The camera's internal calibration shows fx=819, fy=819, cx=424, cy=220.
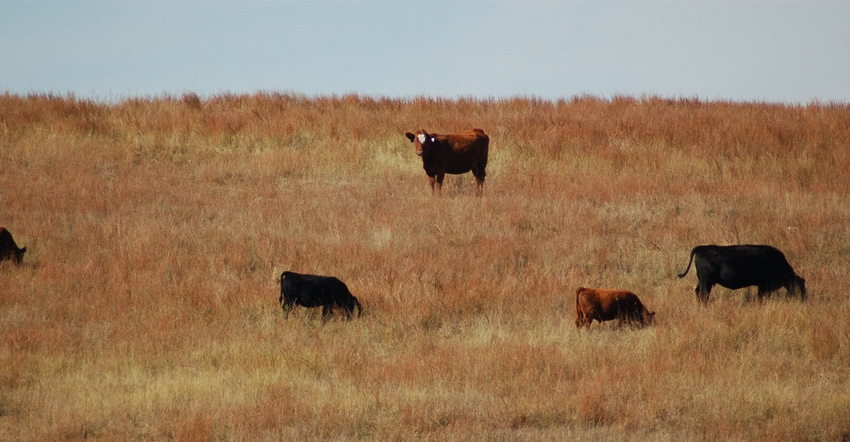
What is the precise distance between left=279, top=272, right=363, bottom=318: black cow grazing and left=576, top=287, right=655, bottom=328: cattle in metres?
2.45

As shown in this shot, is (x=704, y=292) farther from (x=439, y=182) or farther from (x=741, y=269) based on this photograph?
(x=439, y=182)

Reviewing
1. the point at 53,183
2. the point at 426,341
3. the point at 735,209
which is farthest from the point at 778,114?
the point at 53,183

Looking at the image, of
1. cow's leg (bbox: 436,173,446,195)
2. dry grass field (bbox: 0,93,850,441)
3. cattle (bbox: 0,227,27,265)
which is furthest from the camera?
cow's leg (bbox: 436,173,446,195)

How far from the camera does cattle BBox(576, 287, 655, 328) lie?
27.2ft

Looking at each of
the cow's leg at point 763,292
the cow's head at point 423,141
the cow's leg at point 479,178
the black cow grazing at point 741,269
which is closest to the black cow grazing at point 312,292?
the black cow grazing at point 741,269

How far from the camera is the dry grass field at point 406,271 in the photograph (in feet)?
20.4

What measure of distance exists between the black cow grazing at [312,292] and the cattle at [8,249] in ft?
12.3

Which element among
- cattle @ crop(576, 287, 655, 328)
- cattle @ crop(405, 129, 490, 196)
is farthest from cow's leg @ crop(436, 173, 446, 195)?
cattle @ crop(576, 287, 655, 328)

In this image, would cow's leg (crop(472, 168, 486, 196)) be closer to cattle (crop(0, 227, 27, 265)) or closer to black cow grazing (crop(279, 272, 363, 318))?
black cow grazing (crop(279, 272, 363, 318))

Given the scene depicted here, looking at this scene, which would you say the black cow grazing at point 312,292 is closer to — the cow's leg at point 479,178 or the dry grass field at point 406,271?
the dry grass field at point 406,271

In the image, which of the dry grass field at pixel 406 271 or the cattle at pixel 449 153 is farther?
the cattle at pixel 449 153

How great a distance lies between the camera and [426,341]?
8117 mm

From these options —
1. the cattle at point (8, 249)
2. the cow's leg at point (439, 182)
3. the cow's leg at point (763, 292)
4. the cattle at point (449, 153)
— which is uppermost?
the cattle at point (449, 153)

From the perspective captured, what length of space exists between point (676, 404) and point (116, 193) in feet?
35.4
